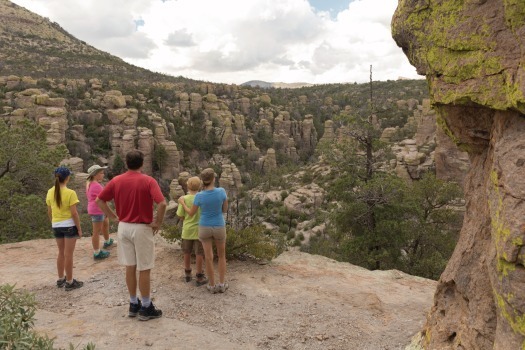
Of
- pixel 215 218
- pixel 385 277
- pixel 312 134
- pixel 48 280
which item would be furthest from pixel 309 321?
pixel 312 134

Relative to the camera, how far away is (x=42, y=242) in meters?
7.84

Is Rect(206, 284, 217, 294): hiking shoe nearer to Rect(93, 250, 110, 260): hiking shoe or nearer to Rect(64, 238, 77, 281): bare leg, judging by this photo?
Rect(64, 238, 77, 281): bare leg

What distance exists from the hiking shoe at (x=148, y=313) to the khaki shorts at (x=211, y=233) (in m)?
1.01

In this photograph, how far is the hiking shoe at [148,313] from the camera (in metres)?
4.36

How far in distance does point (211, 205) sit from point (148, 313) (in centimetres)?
146

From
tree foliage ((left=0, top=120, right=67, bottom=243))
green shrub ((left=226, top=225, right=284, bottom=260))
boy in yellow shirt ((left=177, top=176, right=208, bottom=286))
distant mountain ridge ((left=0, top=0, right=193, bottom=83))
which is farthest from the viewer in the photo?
distant mountain ridge ((left=0, top=0, right=193, bottom=83))

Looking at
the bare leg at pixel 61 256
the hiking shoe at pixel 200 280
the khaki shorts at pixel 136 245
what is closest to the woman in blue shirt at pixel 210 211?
the hiking shoe at pixel 200 280

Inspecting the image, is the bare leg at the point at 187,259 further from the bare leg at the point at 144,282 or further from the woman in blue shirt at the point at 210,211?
the bare leg at the point at 144,282

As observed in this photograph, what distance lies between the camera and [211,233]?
4887 mm

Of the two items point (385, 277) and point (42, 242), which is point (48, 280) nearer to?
point (42, 242)

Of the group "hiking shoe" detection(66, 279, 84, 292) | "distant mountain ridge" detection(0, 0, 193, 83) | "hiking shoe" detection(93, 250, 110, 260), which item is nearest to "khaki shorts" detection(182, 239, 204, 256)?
"hiking shoe" detection(66, 279, 84, 292)

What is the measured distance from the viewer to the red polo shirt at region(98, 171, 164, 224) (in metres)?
4.08

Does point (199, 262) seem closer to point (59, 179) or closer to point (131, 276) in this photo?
point (131, 276)

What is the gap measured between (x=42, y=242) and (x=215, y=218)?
5.03 meters
